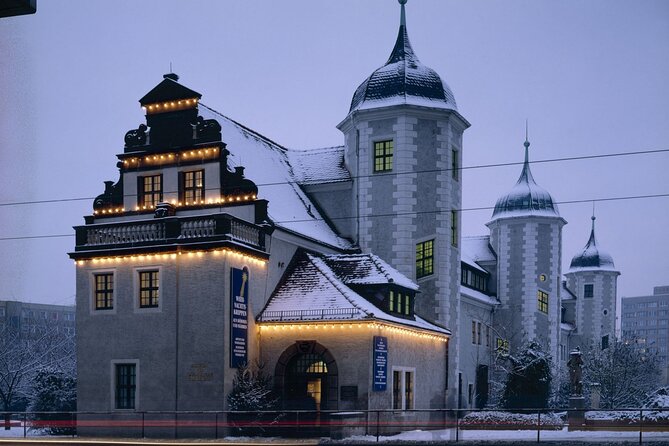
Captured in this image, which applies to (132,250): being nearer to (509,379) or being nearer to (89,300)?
(89,300)

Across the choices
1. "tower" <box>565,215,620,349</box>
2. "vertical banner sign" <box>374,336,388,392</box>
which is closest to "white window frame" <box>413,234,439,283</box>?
"vertical banner sign" <box>374,336,388,392</box>

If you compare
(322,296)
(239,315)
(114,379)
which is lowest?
(114,379)

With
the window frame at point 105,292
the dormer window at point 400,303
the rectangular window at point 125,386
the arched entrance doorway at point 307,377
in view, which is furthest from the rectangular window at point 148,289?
the dormer window at point 400,303

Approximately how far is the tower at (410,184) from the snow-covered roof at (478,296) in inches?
351

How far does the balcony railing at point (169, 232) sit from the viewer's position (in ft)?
99.5

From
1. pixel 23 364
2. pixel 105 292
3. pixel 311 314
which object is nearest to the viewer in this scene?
pixel 311 314

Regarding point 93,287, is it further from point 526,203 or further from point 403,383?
point 526,203

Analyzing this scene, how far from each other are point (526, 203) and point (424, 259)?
21.6 m

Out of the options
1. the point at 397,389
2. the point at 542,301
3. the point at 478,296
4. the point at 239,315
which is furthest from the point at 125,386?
the point at 542,301

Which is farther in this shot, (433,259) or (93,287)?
(433,259)

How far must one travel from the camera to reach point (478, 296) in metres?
52.4

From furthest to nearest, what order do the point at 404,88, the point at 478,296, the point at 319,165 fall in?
the point at 478,296 < the point at 319,165 < the point at 404,88

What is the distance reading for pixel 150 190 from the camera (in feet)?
113

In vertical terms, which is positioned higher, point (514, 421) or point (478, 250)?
point (478, 250)
